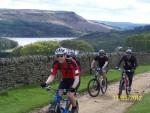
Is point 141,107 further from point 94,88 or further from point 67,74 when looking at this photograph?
point 67,74

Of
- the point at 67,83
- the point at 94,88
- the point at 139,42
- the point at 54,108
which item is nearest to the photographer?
the point at 54,108

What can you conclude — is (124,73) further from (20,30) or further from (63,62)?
(20,30)

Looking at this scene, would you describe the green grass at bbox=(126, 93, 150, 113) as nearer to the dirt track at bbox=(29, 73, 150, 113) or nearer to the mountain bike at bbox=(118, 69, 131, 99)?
the dirt track at bbox=(29, 73, 150, 113)

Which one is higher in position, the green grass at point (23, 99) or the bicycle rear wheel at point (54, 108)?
the bicycle rear wheel at point (54, 108)

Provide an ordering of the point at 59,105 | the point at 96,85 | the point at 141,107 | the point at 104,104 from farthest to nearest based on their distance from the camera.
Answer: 1. the point at 96,85
2. the point at 104,104
3. the point at 141,107
4. the point at 59,105

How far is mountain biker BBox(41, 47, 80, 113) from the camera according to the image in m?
11.4

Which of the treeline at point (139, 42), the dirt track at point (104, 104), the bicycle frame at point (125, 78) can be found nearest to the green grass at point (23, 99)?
the dirt track at point (104, 104)

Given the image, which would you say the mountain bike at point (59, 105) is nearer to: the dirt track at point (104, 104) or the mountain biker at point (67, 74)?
the mountain biker at point (67, 74)

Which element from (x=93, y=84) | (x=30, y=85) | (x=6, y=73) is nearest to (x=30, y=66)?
(x=30, y=85)

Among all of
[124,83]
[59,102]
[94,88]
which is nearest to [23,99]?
[94,88]

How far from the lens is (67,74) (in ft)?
40.6

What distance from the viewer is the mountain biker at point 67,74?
11373 mm

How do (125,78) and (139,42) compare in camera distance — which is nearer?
(125,78)

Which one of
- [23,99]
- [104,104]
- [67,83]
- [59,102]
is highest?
[67,83]
